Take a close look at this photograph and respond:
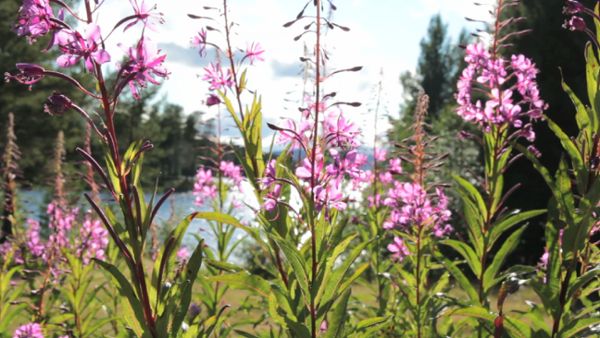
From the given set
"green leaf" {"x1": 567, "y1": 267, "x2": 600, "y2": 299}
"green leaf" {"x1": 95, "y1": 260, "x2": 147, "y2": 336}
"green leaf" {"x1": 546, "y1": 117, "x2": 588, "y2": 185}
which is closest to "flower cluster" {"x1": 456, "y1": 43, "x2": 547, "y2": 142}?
"green leaf" {"x1": 546, "y1": 117, "x2": 588, "y2": 185}

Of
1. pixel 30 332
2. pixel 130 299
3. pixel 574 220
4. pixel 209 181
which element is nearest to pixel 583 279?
pixel 574 220

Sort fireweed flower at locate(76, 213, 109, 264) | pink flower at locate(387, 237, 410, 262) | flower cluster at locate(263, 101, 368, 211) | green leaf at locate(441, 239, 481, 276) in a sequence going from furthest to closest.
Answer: fireweed flower at locate(76, 213, 109, 264), pink flower at locate(387, 237, 410, 262), green leaf at locate(441, 239, 481, 276), flower cluster at locate(263, 101, 368, 211)

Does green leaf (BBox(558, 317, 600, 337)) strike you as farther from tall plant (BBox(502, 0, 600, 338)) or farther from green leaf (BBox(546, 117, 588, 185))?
green leaf (BBox(546, 117, 588, 185))

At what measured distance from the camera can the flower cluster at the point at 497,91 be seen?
3.02 metres

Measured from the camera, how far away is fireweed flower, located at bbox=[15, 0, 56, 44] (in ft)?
5.14

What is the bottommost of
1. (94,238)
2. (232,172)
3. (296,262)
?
(94,238)

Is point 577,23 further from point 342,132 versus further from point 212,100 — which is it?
point 212,100

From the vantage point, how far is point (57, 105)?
1.58 m

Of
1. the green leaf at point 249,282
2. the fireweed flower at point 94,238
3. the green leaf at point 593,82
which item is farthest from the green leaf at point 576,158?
the fireweed flower at point 94,238

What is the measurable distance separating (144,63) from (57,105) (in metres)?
0.25

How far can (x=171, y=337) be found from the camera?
75.2 inches

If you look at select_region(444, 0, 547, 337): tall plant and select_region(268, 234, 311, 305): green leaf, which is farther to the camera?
select_region(444, 0, 547, 337): tall plant

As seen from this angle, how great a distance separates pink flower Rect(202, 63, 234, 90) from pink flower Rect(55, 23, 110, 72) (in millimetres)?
1339

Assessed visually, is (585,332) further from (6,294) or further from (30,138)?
(30,138)
